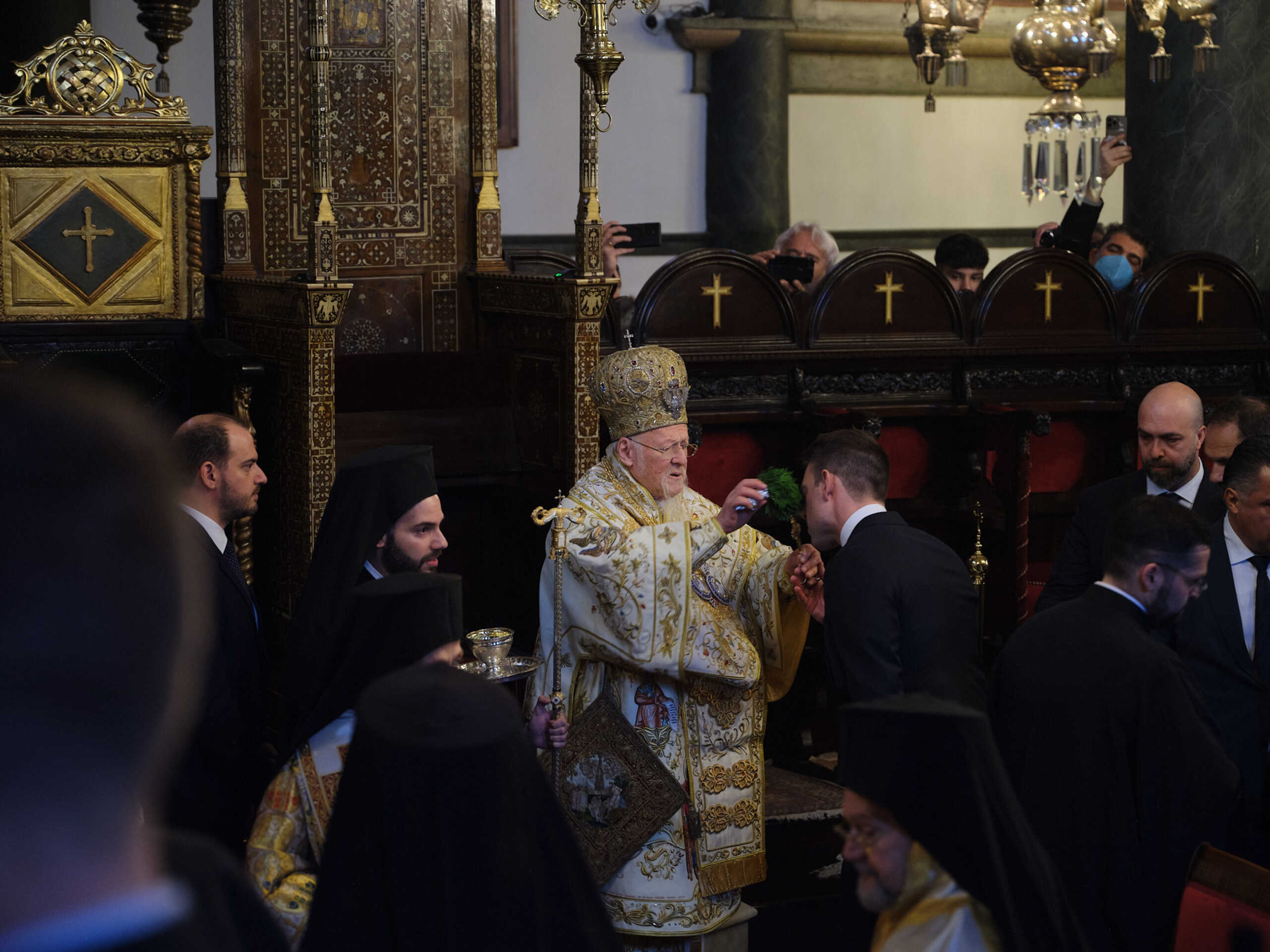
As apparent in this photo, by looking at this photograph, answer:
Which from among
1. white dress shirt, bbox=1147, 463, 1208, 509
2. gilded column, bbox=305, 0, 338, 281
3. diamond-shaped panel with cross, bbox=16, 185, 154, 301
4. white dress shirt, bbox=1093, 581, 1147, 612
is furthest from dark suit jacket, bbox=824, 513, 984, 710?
diamond-shaped panel with cross, bbox=16, 185, 154, 301

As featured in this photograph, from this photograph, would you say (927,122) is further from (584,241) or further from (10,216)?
(10,216)

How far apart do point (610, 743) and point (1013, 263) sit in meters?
4.13

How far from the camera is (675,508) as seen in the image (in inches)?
152

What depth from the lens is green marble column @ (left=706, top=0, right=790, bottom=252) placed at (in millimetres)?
10852

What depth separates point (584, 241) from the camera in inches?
220

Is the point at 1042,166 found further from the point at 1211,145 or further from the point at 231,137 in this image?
the point at 231,137

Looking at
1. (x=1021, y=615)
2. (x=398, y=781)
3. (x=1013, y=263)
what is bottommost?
(x=1021, y=615)

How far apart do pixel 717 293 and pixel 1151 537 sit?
3666 millimetres

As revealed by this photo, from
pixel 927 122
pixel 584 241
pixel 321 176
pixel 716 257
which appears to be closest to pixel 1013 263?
pixel 716 257

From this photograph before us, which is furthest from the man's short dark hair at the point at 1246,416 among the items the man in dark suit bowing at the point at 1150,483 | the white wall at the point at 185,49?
the white wall at the point at 185,49

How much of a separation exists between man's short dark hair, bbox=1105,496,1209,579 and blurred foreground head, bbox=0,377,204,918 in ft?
8.74

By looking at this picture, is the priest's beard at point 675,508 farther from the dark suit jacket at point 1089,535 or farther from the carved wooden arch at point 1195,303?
the carved wooden arch at point 1195,303

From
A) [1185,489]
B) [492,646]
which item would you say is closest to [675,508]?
[492,646]

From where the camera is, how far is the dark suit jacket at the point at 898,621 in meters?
3.36
